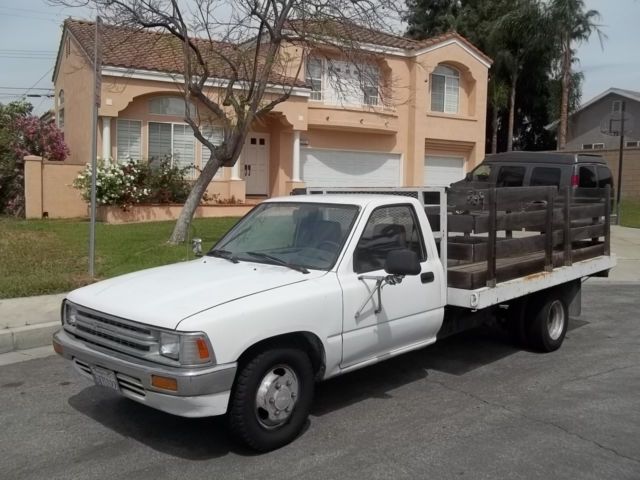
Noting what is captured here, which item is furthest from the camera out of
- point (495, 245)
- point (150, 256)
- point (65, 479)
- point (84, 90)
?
point (84, 90)

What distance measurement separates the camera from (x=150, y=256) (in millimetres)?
11570

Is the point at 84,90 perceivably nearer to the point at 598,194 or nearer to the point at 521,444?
the point at 598,194

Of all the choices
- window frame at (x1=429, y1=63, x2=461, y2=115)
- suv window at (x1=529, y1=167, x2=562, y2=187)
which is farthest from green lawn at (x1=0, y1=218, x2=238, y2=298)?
window frame at (x1=429, y1=63, x2=461, y2=115)

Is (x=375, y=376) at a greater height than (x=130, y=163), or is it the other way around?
(x=130, y=163)

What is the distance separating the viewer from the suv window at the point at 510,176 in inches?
579

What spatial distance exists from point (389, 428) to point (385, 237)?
149 centimetres

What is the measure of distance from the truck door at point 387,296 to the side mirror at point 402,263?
0.30 metres

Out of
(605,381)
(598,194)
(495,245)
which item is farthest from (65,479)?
(598,194)

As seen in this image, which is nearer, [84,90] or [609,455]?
[609,455]

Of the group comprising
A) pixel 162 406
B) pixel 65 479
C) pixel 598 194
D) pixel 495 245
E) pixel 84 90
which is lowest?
pixel 65 479

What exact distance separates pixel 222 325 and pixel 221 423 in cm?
119

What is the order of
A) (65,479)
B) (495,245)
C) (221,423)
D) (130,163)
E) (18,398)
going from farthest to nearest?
(130,163) → (495,245) → (18,398) → (221,423) → (65,479)

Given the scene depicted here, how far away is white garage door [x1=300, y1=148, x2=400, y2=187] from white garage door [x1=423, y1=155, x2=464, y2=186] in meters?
1.69

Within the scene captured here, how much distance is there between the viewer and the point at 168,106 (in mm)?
20562
